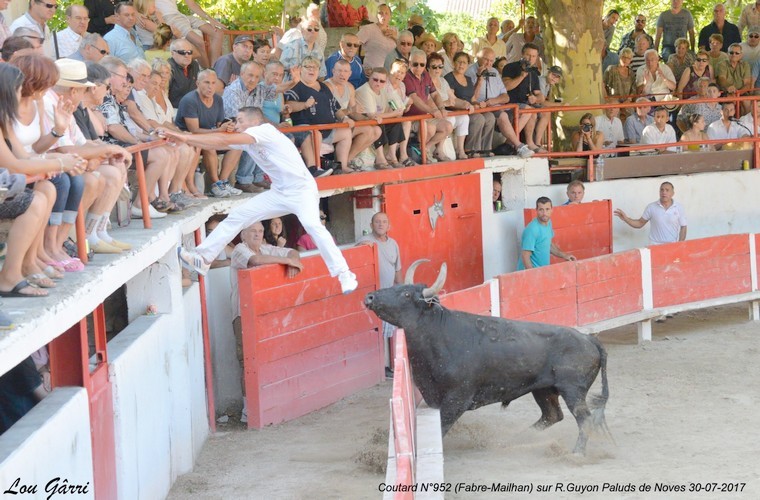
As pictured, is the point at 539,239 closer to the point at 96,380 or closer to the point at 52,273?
the point at 96,380

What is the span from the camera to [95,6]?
11.2 metres

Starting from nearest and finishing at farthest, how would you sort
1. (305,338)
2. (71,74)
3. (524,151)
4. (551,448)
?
(71,74) → (551,448) → (305,338) → (524,151)

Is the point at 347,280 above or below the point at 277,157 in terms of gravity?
below

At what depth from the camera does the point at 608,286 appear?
13695 mm

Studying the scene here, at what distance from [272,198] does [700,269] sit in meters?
7.30

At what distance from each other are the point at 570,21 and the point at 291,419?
28.0 feet

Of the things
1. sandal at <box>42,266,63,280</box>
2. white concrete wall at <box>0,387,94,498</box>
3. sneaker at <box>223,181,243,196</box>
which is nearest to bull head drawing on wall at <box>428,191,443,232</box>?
sneaker at <box>223,181,243,196</box>

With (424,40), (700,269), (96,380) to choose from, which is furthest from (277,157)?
(700,269)

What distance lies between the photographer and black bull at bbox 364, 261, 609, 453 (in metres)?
9.20

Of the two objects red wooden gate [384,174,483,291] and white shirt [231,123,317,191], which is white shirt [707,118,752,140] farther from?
white shirt [231,123,317,191]

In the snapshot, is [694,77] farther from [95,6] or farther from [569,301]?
[95,6]

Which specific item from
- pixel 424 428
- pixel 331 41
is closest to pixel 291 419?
pixel 424 428

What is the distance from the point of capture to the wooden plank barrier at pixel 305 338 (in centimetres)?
1058

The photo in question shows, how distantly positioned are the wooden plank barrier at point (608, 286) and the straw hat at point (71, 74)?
26.0 ft
